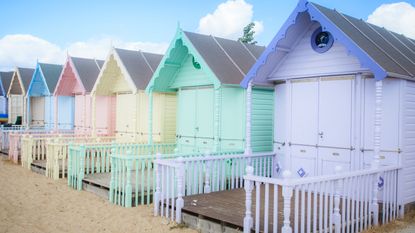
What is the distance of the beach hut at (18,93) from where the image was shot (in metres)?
24.8

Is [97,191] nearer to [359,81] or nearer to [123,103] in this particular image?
[123,103]

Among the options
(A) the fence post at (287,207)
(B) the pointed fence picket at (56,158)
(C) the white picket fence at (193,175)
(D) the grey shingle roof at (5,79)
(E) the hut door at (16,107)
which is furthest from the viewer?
(D) the grey shingle roof at (5,79)

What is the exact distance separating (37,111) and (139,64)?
1260cm

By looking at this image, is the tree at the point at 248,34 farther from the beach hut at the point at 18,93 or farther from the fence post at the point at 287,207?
the fence post at the point at 287,207

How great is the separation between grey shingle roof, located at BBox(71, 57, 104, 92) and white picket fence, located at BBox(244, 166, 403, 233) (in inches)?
458

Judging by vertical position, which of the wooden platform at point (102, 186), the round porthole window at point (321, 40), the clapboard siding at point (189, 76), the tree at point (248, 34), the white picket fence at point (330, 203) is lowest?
the wooden platform at point (102, 186)

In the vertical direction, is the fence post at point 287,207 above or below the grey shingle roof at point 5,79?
below

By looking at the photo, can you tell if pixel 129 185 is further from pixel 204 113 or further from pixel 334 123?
pixel 334 123

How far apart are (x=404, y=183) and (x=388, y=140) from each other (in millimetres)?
981

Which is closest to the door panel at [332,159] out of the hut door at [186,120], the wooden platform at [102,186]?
the wooden platform at [102,186]

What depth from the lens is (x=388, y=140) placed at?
8.10 meters

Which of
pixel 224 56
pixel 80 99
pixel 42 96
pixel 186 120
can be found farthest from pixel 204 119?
pixel 42 96

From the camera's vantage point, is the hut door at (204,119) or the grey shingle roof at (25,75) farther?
the grey shingle roof at (25,75)

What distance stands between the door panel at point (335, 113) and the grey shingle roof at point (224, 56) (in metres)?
2.88
